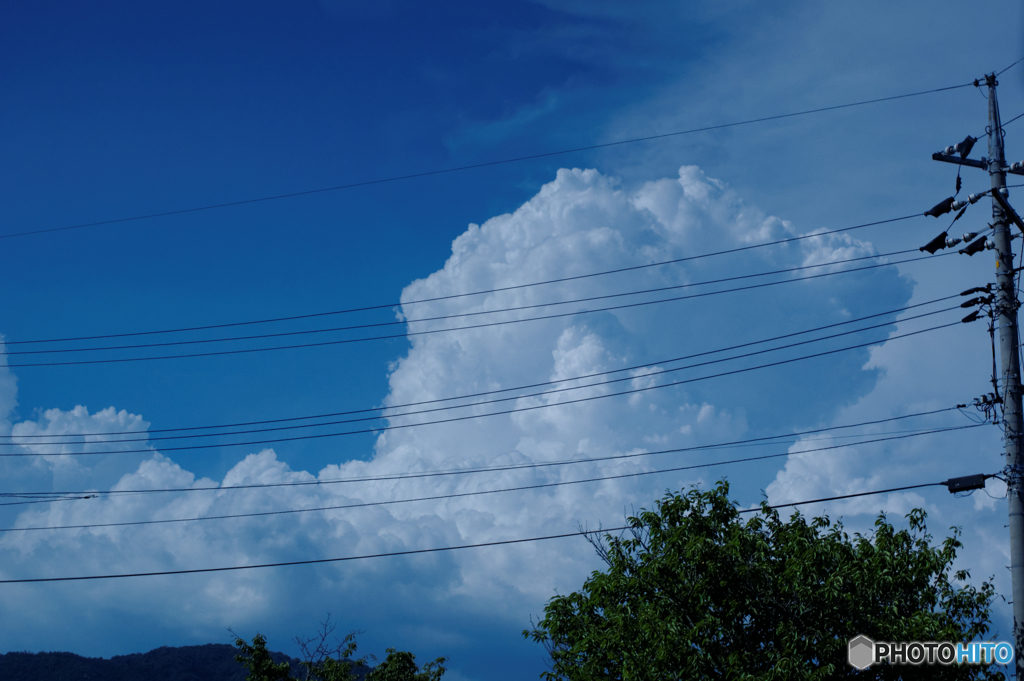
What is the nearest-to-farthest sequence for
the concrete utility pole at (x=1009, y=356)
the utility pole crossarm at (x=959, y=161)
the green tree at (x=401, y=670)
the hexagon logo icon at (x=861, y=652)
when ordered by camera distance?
1. the concrete utility pole at (x=1009, y=356)
2. the utility pole crossarm at (x=959, y=161)
3. the hexagon logo icon at (x=861, y=652)
4. the green tree at (x=401, y=670)

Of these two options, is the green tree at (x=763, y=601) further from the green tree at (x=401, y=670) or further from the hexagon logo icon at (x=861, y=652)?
the green tree at (x=401, y=670)

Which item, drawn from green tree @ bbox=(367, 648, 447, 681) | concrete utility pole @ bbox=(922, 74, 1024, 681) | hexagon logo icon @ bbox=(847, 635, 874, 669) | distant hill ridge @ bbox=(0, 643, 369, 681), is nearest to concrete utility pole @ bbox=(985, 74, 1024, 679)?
concrete utility pole @ bbox=(922, 74, 1024, 681)

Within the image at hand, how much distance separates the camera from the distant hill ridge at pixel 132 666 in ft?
406

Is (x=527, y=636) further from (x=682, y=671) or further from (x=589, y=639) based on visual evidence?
(x=682, y=671)

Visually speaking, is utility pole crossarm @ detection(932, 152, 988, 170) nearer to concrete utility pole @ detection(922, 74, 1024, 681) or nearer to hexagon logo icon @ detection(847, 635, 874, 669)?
concrete utility pole @ detection(922, 74, 1024, 681)

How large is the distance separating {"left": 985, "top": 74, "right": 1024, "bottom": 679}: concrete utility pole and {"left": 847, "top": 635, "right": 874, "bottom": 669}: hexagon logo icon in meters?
3.69

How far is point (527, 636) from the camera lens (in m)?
25.6

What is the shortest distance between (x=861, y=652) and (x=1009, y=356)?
785 centimetres

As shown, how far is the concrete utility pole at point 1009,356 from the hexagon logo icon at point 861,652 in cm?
369

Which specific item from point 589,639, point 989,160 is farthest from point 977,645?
point 989,160

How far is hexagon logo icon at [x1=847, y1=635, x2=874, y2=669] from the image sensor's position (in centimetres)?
1981

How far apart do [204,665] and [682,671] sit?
457 ft

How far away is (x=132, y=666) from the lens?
13138 centimetres

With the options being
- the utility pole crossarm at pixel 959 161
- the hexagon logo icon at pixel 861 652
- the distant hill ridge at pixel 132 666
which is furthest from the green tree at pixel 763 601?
the distant hill ridge at pixel 132 666
